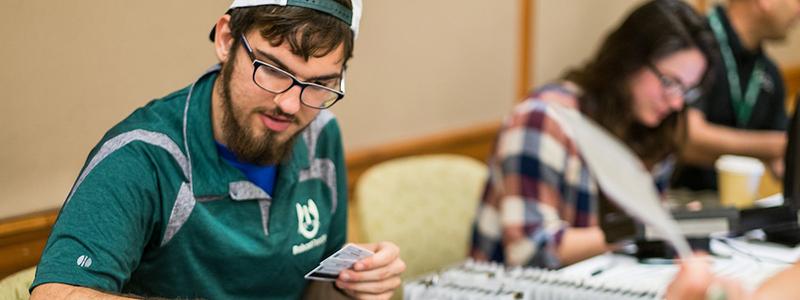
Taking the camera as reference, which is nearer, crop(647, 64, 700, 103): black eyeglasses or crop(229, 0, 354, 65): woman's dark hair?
crop(229, 0, 354, 65): woman's dark hair

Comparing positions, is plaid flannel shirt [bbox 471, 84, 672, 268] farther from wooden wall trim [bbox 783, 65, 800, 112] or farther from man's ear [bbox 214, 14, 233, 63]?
wooden wall trim [bbox 783, 65, 800, 112]

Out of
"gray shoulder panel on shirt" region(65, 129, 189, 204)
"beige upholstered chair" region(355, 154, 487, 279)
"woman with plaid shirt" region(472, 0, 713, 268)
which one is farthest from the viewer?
"beige upholstered chair" region(355, 154, 487, 279)

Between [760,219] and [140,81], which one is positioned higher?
[140,81]

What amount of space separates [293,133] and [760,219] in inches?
52.4

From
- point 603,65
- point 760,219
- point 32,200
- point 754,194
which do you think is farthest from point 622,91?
point 32,200

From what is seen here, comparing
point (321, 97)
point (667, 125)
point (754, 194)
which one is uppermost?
point (321, 97)

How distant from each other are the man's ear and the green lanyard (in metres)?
2.37

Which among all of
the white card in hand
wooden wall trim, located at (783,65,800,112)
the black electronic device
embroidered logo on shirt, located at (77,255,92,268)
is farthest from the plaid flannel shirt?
wooden wall trim, located at (783,65,800,112)

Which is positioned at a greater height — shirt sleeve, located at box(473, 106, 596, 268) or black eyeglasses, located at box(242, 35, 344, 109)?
black eyeglasses, located at box(242, 35, 344, 109)

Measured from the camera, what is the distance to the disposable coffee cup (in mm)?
3158

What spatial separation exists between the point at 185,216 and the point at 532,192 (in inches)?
46.3

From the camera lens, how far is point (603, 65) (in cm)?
271

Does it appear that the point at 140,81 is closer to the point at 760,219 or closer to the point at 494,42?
the point at 760,219

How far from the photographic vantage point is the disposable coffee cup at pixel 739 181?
3158mm
